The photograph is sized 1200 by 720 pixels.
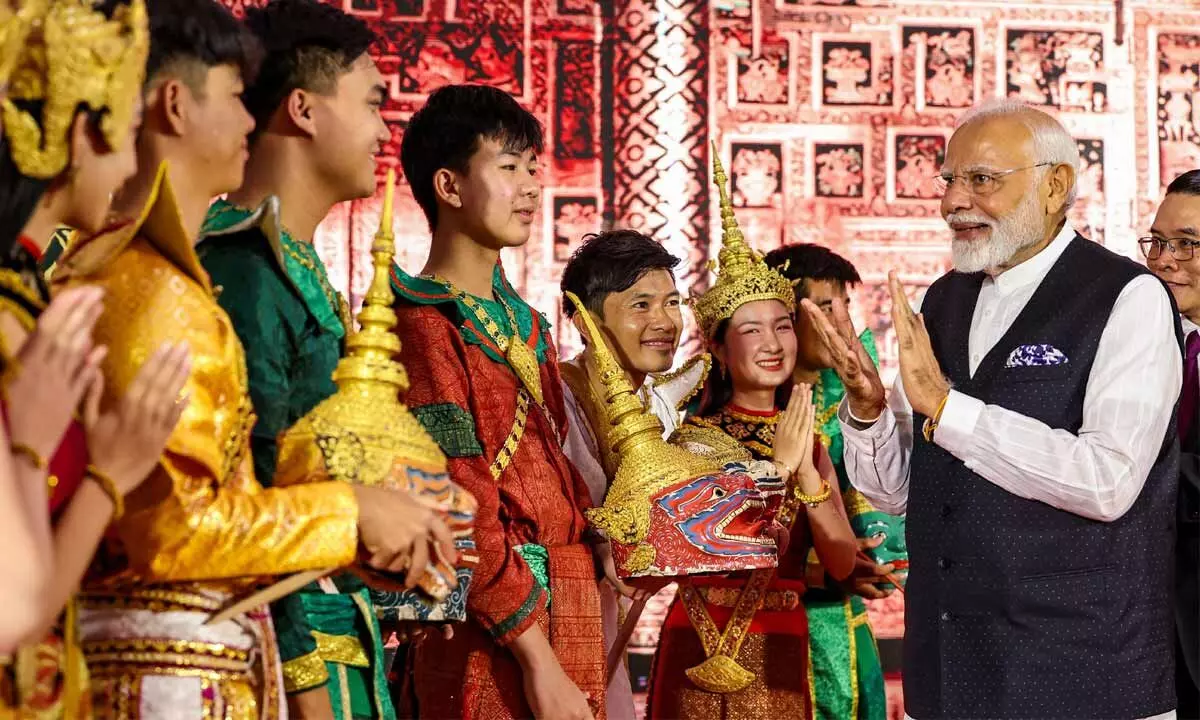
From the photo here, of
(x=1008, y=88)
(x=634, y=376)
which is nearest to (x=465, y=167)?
(x=634, y=376)

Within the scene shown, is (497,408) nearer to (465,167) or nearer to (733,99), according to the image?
(465,167)

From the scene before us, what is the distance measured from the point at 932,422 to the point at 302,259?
1.42m

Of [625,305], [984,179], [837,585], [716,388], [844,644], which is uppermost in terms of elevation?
[984,179]

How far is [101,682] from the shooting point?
1.64 meters

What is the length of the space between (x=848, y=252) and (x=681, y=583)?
2.69 meters

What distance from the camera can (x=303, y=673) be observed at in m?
1.99

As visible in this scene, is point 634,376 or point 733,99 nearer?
point 634,376

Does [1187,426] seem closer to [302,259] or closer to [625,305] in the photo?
[625,305]

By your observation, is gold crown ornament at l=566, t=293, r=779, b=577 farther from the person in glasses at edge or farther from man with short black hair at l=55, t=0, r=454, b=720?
the person in glasses at edge

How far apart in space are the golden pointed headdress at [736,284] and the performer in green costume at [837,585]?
82 mm

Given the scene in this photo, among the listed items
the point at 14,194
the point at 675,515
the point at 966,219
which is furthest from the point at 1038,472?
the point at 14,194

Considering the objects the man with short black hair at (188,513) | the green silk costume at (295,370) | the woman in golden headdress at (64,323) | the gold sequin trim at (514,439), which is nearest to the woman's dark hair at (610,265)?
the gold sequin trim at (514,439)

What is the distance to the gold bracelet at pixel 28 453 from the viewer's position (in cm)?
135

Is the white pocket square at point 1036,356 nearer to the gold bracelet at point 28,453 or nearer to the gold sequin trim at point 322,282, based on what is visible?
the gold sequin trim at point 322,282
